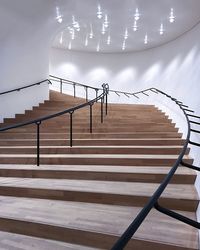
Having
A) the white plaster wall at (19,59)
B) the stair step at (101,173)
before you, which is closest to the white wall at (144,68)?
the stair step at (101,173)

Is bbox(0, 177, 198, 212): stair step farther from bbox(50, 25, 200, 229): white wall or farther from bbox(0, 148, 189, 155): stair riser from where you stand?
bbox(50, 25, 200, 229): white wall

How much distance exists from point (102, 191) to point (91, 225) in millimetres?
619

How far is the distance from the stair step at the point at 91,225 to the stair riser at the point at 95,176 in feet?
1.93

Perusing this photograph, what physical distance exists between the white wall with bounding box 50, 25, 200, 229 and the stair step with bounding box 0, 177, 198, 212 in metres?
3.24

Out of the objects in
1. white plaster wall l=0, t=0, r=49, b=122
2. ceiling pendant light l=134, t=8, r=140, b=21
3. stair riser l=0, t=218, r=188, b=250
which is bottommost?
stair riser l=0, t=218, r=188, b=250

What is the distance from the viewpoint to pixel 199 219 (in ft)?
8.39

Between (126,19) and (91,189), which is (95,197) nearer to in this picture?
(91,189)

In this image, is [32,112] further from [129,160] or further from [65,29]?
[129,160]

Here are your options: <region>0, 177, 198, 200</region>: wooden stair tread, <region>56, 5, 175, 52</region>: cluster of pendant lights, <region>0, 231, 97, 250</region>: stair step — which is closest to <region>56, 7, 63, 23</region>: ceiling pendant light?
<region>56, 5, 175, 52</region>: cluster of pendant lights

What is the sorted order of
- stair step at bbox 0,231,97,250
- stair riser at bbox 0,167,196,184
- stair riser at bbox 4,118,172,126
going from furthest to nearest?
stair riser at bbox 4,118,172,126 → stair riser at bbox 0,167,196,184 → stair step at bbox 0,231,97,250

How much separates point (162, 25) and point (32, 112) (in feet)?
14.3

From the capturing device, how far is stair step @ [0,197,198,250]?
2278 millimetres

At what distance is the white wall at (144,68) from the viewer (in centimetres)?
707

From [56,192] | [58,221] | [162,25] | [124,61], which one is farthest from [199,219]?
[124,61]
